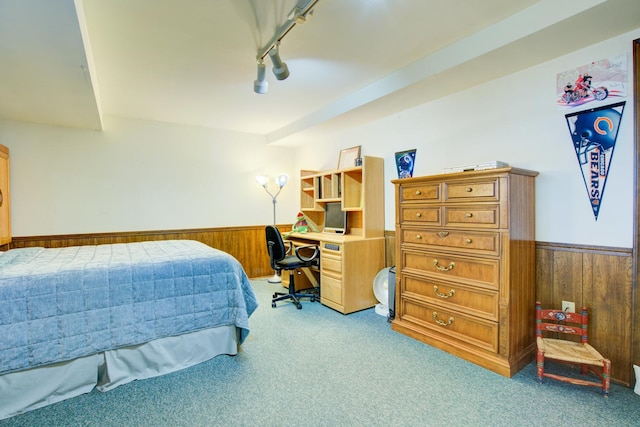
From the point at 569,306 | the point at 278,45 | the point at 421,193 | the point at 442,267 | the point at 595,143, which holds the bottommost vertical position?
the point at 569,306

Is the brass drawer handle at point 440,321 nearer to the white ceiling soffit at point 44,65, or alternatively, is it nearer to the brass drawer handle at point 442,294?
the brass drawer handle at point 442,294

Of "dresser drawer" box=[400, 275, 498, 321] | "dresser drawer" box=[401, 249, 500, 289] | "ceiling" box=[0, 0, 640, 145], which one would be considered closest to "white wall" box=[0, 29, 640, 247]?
"ceiling" box=[0, 0, 640, 145]

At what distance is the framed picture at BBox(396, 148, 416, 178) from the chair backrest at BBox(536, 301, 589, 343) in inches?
67.4

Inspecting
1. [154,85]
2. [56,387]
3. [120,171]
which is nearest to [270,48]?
[154,85]

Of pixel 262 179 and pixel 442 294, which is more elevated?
pixel 262 179

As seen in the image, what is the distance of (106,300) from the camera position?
199cm

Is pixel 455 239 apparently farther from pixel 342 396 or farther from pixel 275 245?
pixel 275 245

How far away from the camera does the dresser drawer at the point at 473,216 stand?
2170mm

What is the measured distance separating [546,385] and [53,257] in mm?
3718

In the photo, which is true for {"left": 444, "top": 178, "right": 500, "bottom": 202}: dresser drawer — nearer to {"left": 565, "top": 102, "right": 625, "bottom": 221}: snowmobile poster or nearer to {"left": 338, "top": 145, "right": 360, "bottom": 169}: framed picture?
{"left": 565, "top": 102, "right": 625, "bottom": 221}: snowmobile poster

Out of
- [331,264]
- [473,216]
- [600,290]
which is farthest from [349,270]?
[600,290]

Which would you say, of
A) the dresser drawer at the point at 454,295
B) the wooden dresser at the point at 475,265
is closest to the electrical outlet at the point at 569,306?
the wooden dresser at the point at 475,265

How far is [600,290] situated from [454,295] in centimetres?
91

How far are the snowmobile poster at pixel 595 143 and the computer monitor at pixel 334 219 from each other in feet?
7.99
